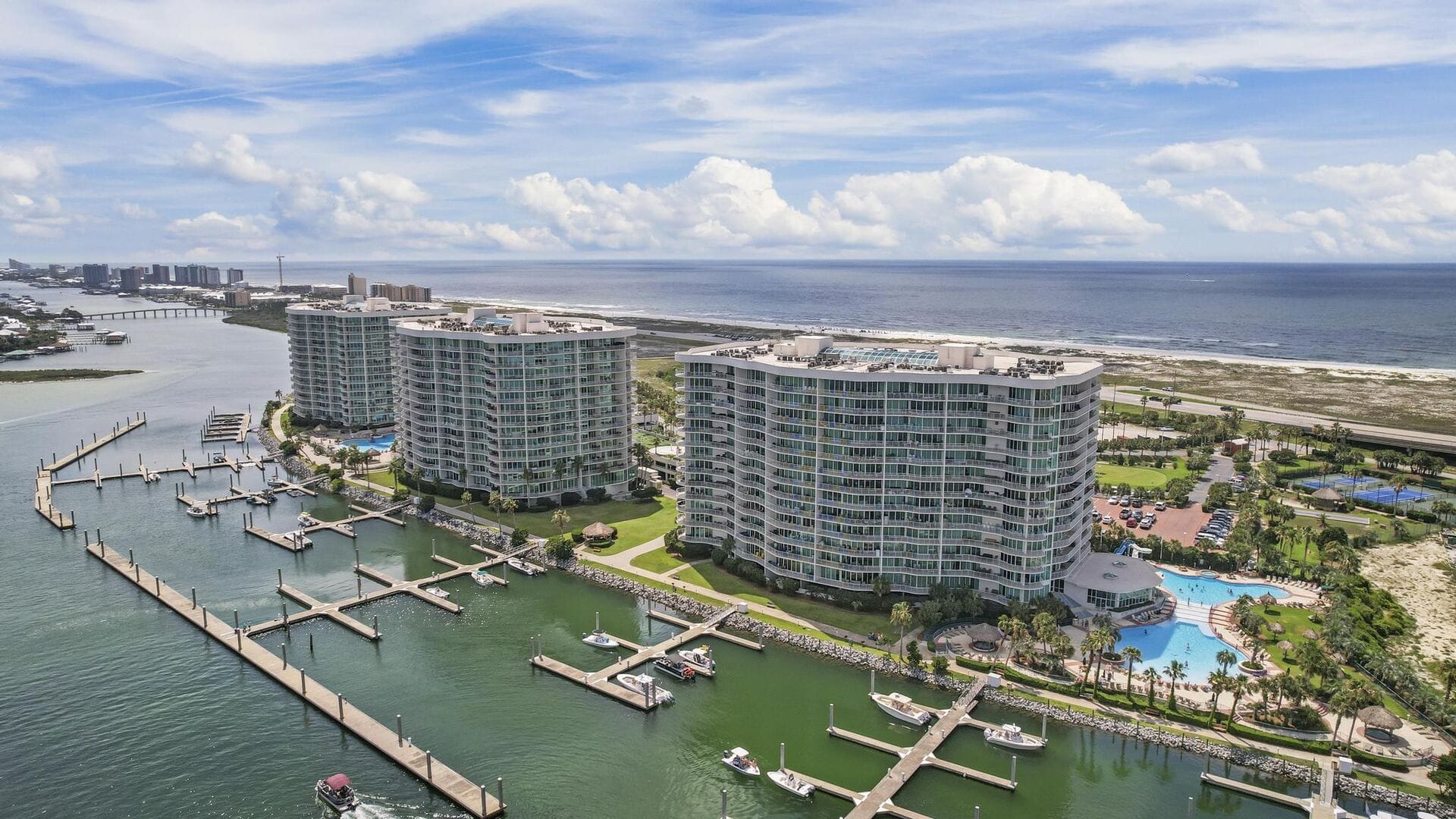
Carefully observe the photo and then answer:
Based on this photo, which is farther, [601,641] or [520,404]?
[520,404]

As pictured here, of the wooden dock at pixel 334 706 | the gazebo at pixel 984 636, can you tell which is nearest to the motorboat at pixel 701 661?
the wooden dock at pixel 334 706

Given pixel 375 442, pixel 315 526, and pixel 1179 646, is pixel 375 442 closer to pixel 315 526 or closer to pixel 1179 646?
pixel 315 526

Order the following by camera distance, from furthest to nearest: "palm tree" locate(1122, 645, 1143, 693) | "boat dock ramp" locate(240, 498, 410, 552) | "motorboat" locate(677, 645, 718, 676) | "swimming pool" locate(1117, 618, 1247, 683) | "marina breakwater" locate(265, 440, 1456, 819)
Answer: "boat dock ramp" locate(240, 498, 410, 552) < "motorboat" locate(677, 645, 718, 676) < "swimming pool" locate(1117, 618, 1247, 683) < "palm tree" locate(1122, 645, 1143, 693) < "marina breakwater" locate(265, 440, 1456, 819)

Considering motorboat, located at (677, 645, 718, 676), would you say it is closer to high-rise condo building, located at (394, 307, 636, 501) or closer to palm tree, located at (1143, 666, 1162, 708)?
palm tree, located at (1143, 666, 1162, 708)

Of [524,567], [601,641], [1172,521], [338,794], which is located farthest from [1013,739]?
[1172,521]

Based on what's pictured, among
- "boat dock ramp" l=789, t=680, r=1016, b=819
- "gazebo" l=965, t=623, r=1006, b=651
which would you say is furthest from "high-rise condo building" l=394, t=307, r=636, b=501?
"boat dock ramp" l=789, t=680, r=1016, b=819

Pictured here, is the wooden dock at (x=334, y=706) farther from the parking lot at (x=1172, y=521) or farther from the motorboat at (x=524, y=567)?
the parking lot at (x=1172, y=521)

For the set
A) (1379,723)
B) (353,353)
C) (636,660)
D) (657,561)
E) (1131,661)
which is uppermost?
(353,353)
